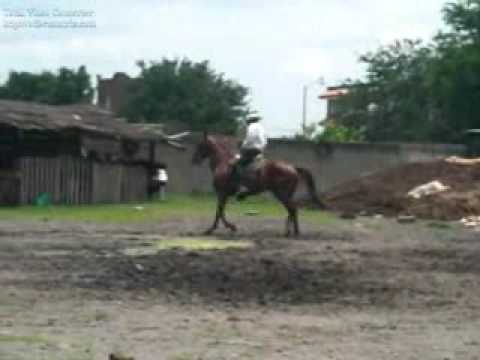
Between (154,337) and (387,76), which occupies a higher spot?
(387,76)

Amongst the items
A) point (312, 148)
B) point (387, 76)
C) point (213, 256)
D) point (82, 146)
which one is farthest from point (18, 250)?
point (387, 76)

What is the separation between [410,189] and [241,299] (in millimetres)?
29325

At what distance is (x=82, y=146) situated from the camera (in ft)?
150

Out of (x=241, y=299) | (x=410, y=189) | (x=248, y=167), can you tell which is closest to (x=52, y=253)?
(x=241, y=299)

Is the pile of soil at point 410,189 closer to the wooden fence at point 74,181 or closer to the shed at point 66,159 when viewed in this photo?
the wooden fence at point 74,181

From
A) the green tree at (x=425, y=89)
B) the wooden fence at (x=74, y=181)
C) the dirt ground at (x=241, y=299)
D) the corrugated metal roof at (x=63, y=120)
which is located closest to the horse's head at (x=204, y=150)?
the dirt ground at (x=241, y=299)

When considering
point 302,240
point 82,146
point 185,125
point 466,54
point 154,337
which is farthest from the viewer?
point 185,125

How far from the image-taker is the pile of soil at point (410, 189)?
38906 millimetres

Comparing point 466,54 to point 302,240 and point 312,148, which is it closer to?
point 312,148

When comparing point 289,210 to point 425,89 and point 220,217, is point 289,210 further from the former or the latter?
point 425,89

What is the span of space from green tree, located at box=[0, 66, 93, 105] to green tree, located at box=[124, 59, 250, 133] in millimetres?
4871

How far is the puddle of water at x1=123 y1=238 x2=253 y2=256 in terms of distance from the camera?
21795mm

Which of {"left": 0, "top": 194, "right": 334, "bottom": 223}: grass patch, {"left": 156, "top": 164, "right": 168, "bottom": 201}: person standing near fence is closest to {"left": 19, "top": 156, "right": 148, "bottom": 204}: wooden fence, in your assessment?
A: {"left": 156, "top": 164, "right": 168, "bottom": 201}: person standing near fence

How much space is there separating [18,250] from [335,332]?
412 inches
